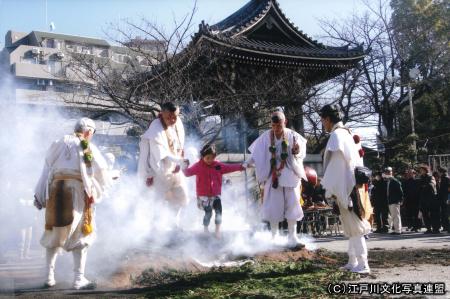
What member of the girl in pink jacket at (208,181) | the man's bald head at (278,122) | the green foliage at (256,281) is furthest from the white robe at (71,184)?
the man's bald head at (278,122)

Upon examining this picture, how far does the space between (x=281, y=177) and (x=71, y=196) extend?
3089 mm

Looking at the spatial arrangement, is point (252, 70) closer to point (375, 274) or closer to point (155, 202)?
point (155, 202)

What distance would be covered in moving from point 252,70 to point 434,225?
816 cm

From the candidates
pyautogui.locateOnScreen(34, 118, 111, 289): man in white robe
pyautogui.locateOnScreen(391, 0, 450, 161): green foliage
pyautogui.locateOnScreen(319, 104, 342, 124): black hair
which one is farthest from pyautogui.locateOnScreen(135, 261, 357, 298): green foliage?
pyautogui.locateOnScreen(391, 0, 450, 161): green foliage

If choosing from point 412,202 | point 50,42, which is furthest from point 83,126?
point 50,42

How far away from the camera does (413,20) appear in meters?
26.4

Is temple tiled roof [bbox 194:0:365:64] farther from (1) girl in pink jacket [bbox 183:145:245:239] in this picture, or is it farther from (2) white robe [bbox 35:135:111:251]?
(2) white robe [bbox 35:135:111:251]

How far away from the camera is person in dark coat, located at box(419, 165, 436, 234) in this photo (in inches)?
468

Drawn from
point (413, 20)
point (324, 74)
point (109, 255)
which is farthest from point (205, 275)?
point (413, 20)

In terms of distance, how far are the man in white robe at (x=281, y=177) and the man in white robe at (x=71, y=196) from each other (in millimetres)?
2521

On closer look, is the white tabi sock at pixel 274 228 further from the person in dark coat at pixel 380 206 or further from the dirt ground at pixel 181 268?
the person in dark coat at pixel 380 206

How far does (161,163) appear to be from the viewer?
6.96 m

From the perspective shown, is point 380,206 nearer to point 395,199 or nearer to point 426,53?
point 395,199

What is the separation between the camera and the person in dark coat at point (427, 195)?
39.0ft
